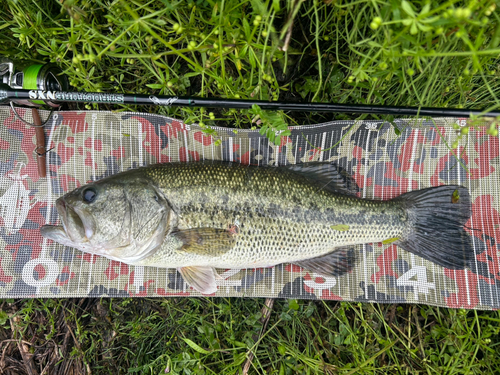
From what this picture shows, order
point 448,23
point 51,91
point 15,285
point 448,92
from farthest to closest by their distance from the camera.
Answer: point 15,285
point 448,92
point 51,91
point 448,23

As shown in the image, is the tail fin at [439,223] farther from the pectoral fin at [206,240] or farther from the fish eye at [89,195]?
the fish eye at [89,195]

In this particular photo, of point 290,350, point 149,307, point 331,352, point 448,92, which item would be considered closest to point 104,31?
point 149,307

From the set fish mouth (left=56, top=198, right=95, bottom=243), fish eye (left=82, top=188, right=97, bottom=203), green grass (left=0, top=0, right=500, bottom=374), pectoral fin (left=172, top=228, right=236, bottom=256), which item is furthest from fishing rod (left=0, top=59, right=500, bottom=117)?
pectoral fin (left=172, top=228, right=236, bottom=256)

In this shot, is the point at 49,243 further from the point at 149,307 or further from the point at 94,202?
the point at 149,307

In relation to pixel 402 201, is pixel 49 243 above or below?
below

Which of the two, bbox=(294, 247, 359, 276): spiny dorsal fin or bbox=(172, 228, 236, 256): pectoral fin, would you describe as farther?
bbox=(294, 247, 359, 276): spiny dorsal fin

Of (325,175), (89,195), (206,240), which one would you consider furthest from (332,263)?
(89,195)

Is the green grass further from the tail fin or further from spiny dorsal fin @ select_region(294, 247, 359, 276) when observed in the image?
the tail fin

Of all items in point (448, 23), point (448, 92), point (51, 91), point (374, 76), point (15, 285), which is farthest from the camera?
point (15, 285)
